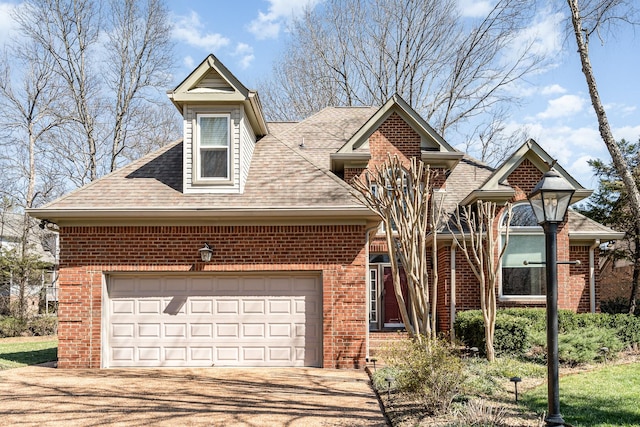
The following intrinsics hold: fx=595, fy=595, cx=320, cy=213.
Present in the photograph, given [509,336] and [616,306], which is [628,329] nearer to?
[509,336]

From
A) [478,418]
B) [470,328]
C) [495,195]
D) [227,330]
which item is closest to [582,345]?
[470,328]

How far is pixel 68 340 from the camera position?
12.5m

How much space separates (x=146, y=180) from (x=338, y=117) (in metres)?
9.61

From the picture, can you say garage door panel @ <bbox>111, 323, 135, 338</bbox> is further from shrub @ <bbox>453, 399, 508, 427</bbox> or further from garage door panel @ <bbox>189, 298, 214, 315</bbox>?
shrub @ <bbox>453, 399, 508, 427</bbox>

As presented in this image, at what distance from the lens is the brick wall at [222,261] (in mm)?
12602

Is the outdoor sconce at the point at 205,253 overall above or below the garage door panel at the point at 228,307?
above

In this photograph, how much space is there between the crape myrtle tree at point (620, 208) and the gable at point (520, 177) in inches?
311

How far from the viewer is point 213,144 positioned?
1348 centimetres

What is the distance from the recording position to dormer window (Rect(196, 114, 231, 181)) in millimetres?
13461

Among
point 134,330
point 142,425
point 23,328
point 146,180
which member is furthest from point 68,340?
point 23,328

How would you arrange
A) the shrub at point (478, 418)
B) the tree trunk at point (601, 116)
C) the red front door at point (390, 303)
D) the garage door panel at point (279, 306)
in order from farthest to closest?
1. the red front door at point (390, 303)
2. the tree trunk at point (601, 116)
3. the garage door panel at point (279, 306)
4. the shrub at point (478, 418)

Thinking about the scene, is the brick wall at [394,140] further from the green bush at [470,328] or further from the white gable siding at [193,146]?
the white gable siding at [193,146]

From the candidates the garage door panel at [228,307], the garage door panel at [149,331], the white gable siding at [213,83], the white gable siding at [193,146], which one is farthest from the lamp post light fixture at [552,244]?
the garage door panel at [149,331]

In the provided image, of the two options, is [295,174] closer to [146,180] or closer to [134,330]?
[146,180]
